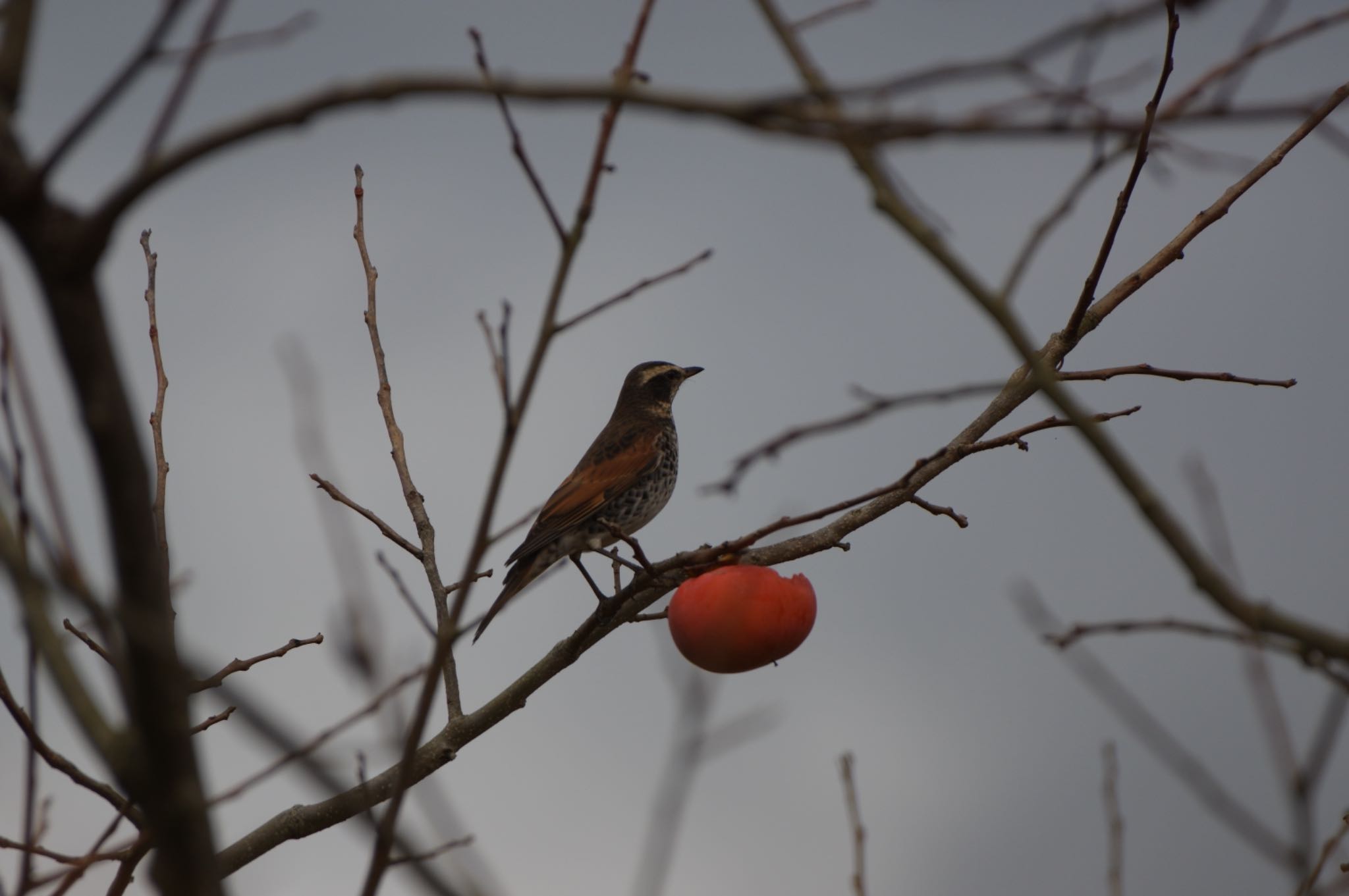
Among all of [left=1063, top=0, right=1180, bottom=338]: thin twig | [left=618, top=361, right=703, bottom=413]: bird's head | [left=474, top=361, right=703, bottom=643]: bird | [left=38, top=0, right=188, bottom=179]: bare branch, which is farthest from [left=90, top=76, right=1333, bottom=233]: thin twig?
[left=618, top=361, right=703, bottom=413]: bird's head

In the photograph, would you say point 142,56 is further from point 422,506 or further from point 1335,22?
point 422,506

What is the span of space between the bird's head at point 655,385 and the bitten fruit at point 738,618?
237 inches

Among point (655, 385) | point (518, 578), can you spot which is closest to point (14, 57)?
point (518, 578)

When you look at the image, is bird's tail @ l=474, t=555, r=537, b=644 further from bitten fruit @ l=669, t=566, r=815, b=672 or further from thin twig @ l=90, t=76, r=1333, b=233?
thin twig @ l=90, t=76, r=1333, b=233

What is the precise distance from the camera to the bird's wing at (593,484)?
27.2 ft

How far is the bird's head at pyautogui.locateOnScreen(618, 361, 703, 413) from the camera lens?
417 inches

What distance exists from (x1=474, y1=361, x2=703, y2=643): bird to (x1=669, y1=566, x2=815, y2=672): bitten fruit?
86.3 inches

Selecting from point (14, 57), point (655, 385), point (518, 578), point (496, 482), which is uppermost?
point (655, 385)

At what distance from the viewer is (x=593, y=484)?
8898 millimetres

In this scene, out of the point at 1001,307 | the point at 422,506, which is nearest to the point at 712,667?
the point at 422,506

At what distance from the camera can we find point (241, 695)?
5.92 feet

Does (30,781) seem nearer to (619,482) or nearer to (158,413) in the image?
(158,413)

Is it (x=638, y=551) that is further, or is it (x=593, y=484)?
(x=593, y=484)

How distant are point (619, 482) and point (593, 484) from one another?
232 mm
